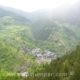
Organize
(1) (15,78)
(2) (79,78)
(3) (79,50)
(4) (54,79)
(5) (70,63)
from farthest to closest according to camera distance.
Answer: (1) (15,78) < (3) (79,50) < (5) (70,63) < (4) (54,79) < (2) (79,78)

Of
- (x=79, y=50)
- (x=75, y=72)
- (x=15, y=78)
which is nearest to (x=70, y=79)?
(x=75, y=72)

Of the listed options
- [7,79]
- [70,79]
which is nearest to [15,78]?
[7,79]

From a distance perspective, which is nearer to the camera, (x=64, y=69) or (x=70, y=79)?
(x=70, y=79)

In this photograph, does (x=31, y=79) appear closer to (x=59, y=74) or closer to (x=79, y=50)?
(x=59, y=74)

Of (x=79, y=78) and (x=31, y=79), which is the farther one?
(x=31, y=79)

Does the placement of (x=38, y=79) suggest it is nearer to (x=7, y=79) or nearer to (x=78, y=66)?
(x=78, y=66)

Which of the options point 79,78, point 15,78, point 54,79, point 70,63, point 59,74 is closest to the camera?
point 79,78

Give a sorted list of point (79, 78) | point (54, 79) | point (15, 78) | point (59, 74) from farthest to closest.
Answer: point (15, 78) → point (59, 74) → point (54, 79) → point (79, 78)

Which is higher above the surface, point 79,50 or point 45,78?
point 79,50

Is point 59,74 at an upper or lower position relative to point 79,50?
lower

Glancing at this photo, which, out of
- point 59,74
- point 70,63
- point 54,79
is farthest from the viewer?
point 70,63
